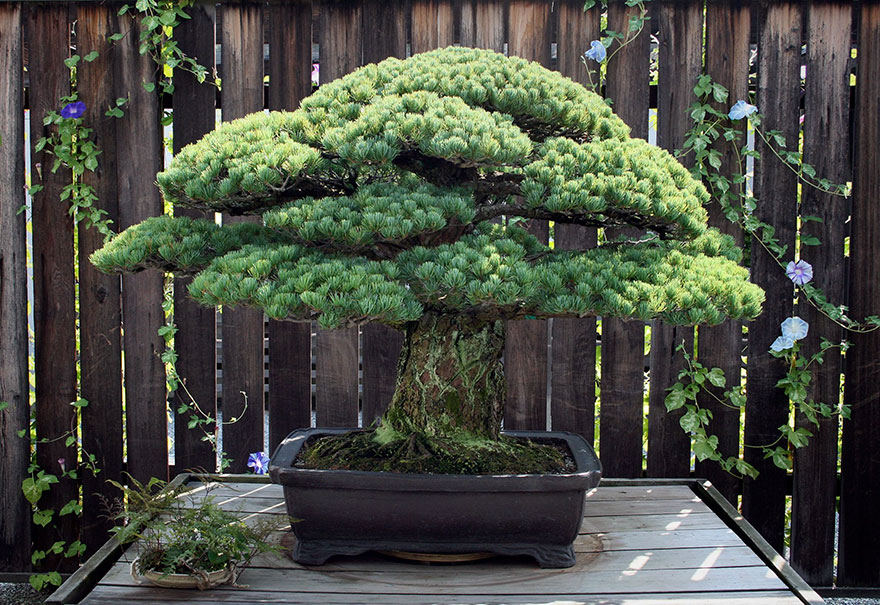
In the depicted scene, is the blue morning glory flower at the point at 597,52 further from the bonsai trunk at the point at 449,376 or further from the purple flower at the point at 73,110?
the purple flower at the point at 73,110

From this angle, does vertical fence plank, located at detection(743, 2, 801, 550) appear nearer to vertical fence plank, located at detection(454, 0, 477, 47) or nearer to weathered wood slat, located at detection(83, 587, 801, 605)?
vertical fence plank, located at detection(454, 0, 477, 47)

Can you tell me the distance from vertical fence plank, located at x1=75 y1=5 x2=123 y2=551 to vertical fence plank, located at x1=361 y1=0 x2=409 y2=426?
79 centimetres

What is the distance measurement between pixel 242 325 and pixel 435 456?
3.30 feet

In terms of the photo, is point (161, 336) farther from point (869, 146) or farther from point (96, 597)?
point (869, 146)

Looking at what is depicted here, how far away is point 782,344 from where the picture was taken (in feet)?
7.50

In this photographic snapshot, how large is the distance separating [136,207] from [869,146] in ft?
7.36

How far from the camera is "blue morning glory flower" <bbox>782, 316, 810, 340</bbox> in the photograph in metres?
2.26

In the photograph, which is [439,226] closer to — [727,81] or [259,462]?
[259,462]

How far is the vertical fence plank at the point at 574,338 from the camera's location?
92.1 inches

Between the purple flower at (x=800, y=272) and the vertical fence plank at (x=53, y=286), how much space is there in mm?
2055

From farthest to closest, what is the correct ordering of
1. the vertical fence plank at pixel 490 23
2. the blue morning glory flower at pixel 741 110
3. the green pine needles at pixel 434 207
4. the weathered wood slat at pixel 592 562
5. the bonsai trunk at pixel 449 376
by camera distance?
the vertical fence plank at pixel 490 23 < the blue morning glory flower at pixel 741 110 < the bonsai trunk at pixel 449 376 < the weathered wood slat at pixel 592 562 < the green pine needles at pixel 434 207

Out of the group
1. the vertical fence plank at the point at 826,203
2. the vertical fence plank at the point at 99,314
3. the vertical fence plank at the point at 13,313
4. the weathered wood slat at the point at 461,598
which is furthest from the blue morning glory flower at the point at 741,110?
the vertical fence plank at the point at 13,313

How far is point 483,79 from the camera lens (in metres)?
1.59

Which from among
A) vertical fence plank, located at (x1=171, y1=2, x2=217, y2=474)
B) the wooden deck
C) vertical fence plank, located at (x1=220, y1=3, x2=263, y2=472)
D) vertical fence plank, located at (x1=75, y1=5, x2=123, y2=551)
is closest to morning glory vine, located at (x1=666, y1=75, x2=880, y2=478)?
the wooden deck
